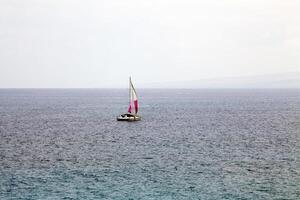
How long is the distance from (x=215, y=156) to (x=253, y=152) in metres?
8.30

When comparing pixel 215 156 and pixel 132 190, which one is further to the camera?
pixel 215 156

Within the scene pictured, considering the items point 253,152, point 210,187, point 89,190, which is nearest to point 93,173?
point 89,190

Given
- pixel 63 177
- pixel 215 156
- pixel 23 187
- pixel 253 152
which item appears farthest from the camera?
pixel 253 152

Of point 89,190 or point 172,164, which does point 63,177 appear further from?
point 172,164

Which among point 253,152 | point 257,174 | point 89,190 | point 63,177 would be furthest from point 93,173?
point 253,152

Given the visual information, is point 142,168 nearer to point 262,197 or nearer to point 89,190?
point 89,190

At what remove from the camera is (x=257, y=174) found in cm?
5572

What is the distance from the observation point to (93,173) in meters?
56.2

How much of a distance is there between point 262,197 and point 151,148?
35.4m

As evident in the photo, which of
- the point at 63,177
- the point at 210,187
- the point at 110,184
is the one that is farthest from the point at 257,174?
the point at 63,177

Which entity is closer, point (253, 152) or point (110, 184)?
point (110, 184)

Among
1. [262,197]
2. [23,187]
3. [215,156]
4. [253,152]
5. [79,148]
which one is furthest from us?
[79,148]

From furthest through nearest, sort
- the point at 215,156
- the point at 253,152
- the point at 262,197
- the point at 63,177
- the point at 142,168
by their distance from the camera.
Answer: the point at 253,152, the point at 215,156, the point at 142,168, the point at 63,177, the point at 262,197

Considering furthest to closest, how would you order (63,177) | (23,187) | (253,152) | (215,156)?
(253,152), (215,156), (63,177), (23,187)
